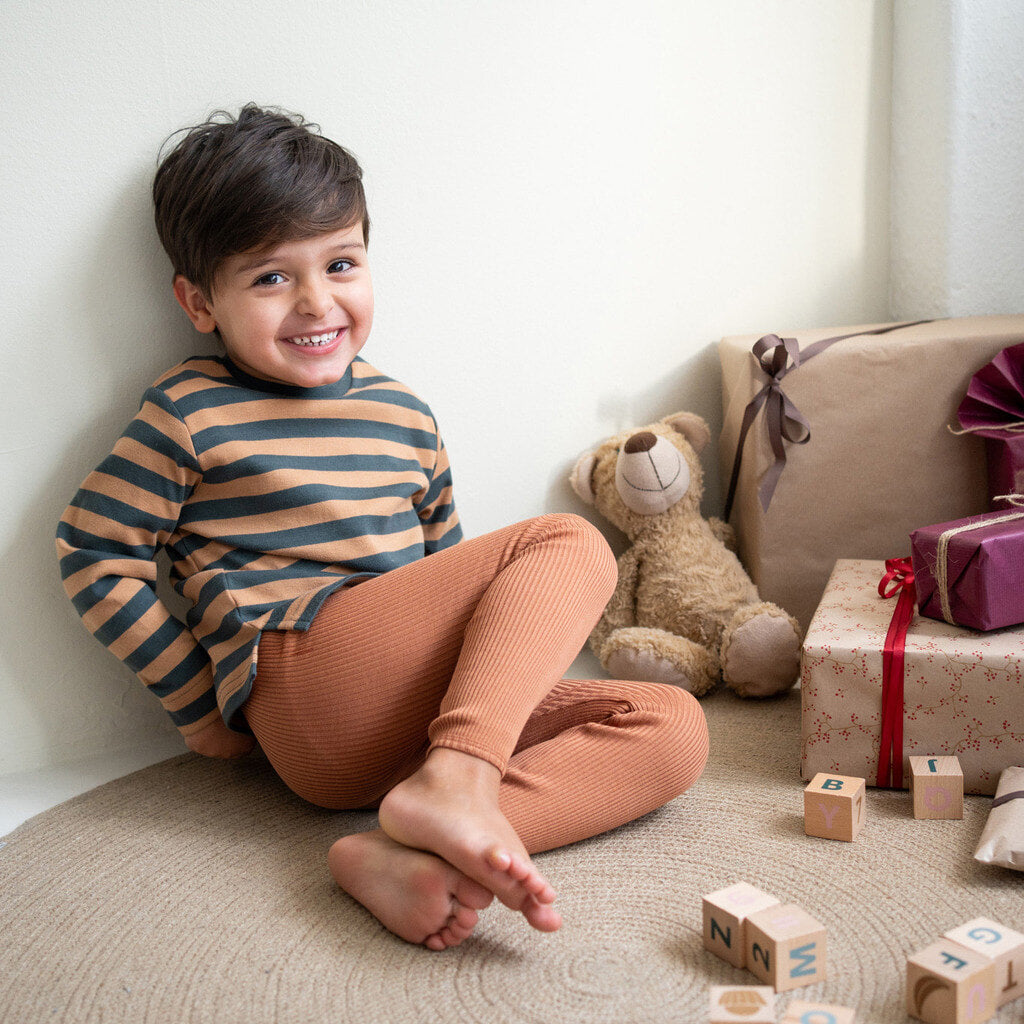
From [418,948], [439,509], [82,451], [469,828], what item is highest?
[82,451]

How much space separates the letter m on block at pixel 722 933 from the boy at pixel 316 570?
6.4 inches

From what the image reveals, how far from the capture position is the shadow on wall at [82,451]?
1.02 metres

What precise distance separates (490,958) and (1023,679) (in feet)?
1.76

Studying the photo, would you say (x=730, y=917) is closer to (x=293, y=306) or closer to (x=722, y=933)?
(x=722, y=933)

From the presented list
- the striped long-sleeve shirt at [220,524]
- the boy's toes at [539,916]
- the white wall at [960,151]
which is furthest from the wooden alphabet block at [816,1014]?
the white wall at [960,151]

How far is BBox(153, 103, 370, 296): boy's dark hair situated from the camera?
3.04ft

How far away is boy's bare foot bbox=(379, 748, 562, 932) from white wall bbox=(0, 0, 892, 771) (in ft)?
1.69

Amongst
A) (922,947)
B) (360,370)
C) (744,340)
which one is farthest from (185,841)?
(744,340)

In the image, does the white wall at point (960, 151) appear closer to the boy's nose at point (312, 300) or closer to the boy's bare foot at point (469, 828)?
the boy's nose at point (312, 300)

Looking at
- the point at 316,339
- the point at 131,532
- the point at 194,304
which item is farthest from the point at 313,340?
the point at 131,532

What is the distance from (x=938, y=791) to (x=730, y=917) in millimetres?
303

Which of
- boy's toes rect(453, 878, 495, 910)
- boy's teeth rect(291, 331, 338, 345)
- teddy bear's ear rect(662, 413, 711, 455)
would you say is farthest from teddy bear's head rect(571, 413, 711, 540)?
boy's toes rect(453, 878, 495, 910)

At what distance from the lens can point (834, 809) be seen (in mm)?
838

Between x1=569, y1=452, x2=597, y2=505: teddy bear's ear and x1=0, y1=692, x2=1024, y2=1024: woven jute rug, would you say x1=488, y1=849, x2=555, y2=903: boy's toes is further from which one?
x1=569, y1=452, x2=597, y2=505: teddy bear's ear
